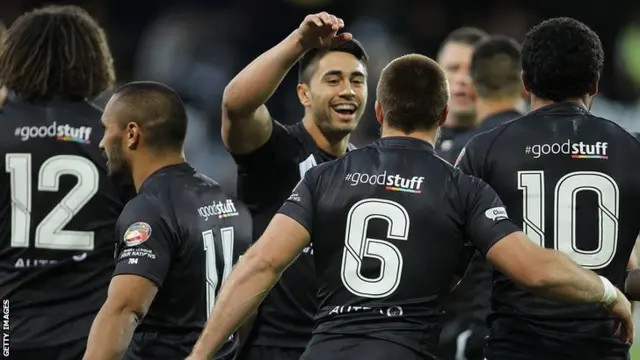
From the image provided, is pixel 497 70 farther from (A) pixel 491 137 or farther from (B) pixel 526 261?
(B) pixel 526 261

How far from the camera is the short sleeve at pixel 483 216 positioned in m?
5.22

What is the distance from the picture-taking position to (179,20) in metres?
17.5

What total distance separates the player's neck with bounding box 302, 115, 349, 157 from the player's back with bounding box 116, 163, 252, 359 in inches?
49.6

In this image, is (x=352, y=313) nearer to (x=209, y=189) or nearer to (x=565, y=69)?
(x=209, y=189)

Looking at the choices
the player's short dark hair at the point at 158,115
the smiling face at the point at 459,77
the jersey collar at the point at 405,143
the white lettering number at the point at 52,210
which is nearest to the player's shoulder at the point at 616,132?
the jersey collar at the point at 405,143

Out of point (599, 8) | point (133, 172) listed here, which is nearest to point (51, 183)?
point (133, 172)

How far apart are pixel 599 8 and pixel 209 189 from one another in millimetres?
13501

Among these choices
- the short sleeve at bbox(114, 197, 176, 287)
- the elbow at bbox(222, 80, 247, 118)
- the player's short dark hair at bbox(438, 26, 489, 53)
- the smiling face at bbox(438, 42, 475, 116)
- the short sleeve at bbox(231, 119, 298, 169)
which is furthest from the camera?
the player's short dark hair at bbox(438, 26, 489, 53)

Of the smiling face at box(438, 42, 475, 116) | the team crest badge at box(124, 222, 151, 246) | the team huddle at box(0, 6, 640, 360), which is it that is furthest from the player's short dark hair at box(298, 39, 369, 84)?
the smiling face at box(438, 42, 475, 116)

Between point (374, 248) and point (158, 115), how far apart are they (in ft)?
4.50

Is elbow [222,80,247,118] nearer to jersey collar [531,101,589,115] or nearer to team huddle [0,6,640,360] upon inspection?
team huddle [0,6,640,360]

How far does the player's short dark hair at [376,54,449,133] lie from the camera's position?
549cm

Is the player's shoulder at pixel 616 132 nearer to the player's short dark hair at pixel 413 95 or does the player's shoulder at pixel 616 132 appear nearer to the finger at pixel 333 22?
the player's short dark hair at pixel 413 95

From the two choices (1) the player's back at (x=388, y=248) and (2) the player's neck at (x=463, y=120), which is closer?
(1) the player's back at (x=388, y=248)
